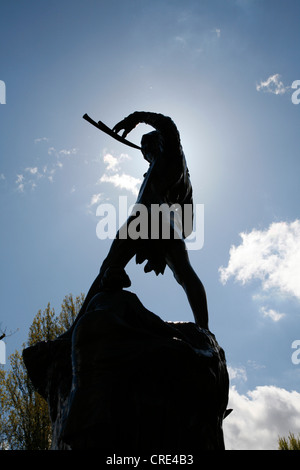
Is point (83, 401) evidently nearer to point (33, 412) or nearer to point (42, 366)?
point (42, 366)

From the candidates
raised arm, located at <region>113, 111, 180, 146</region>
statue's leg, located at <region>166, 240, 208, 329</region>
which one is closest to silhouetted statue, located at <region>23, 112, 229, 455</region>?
statue's leg, located at <region>166, 240, 208, 329</region>

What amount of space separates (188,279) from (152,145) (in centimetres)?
170

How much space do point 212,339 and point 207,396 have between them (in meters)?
0.40

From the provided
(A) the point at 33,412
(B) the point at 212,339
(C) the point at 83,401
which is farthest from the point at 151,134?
(A) the point at 33,412

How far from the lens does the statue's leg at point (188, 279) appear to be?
2.77 m

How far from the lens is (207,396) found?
1976 millimetres

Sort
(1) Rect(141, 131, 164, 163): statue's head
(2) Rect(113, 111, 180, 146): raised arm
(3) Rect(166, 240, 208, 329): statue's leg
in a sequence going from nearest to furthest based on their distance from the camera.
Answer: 1. (3) Rect(166, 240, 208, 329): statue's leg
2. (2) Rect(113, 111, 180, 146): raised arm
3. (1) Rect(141, 131, 164, 163): statue's head

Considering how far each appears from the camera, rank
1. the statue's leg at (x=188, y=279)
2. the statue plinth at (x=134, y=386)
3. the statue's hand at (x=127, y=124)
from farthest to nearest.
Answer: the statue's hand at (x=127, y=124) < the statue's leg at (x=188, y=279) < the statue plinth at (x=134, y=386)

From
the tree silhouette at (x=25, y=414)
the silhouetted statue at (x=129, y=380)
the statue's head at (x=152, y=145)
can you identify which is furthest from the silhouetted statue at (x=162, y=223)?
the tree silhouette at (x=25, y=414)

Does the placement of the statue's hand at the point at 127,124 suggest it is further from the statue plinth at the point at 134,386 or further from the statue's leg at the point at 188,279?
the statue plinth at the point at 134,386

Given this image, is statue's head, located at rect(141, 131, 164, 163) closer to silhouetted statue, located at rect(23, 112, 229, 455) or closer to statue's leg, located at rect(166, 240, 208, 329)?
statue's leg, located at rect(166, 240, 208, 329)

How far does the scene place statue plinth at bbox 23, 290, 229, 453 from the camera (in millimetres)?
1663

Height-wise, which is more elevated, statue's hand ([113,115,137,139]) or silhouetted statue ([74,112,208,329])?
statue's hand ([113,115,137,139])

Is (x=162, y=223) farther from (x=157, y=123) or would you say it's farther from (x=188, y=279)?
(x=157, y=123)
